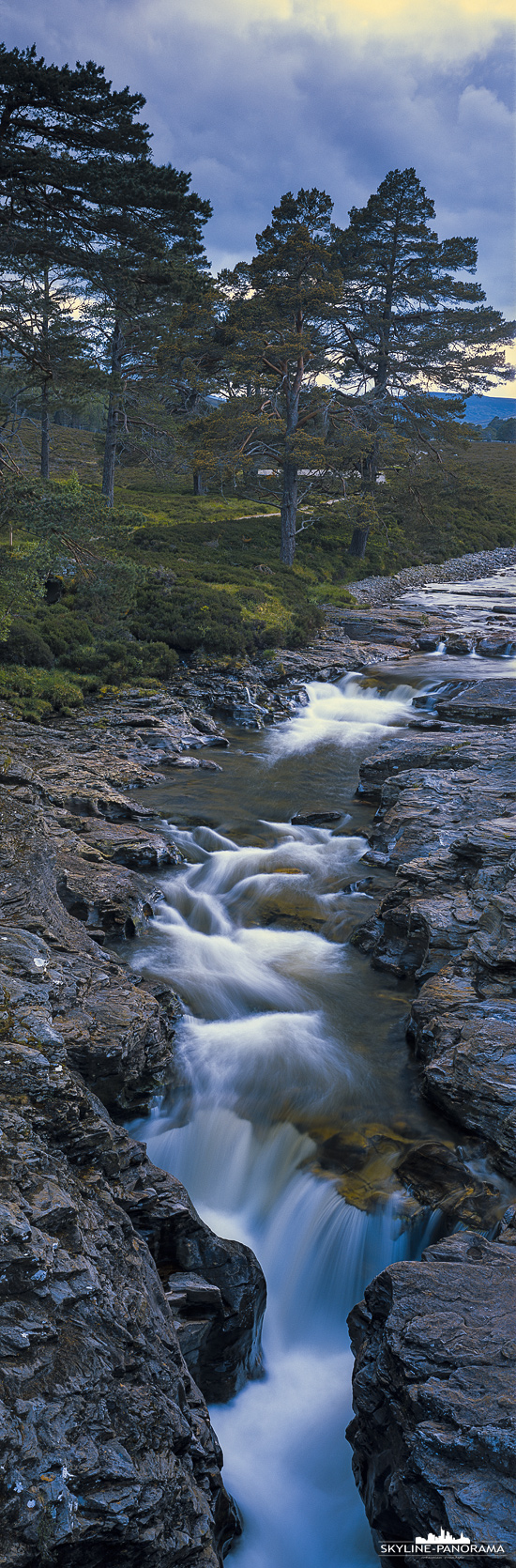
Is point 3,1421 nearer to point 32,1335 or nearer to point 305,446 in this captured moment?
point 32,1335

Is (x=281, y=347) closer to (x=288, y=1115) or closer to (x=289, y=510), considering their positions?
(x=289, y=510)

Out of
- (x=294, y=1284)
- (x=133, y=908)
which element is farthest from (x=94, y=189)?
(x=294, y=1284)

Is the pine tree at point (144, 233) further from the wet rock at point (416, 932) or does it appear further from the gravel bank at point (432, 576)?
the gravel bank at point (432, 576)

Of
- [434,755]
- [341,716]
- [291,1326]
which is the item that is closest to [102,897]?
[291,1326]

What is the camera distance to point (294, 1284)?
245 inches

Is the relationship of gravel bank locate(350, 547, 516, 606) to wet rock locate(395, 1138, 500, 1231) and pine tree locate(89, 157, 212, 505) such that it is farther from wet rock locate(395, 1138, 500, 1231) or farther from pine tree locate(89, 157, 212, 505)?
wet rock locate(395, 1138, 500, 1231)

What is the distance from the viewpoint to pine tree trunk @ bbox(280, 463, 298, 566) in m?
30.6

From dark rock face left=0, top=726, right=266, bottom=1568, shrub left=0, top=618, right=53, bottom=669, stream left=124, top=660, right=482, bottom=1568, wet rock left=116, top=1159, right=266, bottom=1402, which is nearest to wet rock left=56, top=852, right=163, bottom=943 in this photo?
stream left=124, top=660, right=482, bottom=1568

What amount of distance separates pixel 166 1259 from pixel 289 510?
30.0 metres

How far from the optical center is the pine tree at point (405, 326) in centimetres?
3180

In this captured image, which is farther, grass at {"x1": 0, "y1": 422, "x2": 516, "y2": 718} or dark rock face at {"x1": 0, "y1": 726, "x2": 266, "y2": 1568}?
grass at {"x1": 0, "y1": 422, "x2": 516, "y2": 718}

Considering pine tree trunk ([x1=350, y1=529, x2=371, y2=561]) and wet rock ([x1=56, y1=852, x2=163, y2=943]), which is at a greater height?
pine tree trunk ([x1=350, y1=529, x2=371, y2=561])

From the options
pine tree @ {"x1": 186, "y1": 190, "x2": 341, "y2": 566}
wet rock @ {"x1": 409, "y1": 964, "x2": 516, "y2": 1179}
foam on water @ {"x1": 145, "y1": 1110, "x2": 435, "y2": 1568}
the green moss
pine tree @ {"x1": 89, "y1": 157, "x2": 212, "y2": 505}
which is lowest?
foam on water @ {"x1": 145, "y1": 1110, "x2": 435, "y2": 1568}

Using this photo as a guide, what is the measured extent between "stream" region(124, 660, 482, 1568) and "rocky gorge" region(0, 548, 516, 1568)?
11.0 inches
